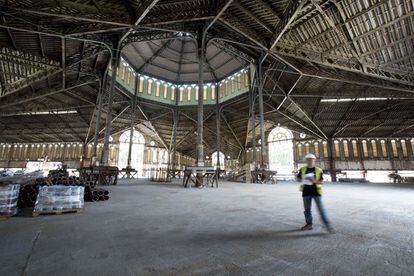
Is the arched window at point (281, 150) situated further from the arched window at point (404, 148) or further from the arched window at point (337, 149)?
the arched window at point (404, 148)

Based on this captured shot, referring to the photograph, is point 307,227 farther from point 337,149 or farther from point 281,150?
point 337,149

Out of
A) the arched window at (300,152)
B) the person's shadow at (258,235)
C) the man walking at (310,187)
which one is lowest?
the person's shadow at (258,235)

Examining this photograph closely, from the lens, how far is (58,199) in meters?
4.47

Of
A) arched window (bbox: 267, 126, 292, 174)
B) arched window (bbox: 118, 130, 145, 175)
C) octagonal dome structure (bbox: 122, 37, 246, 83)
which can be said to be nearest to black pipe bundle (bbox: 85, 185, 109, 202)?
octagonal dome structure (bbox: 122, 37, 246, 83)

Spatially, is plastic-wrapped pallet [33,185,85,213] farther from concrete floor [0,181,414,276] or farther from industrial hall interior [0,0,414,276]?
concrete floor [0,181,414,276]

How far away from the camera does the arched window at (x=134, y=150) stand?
36531 mm

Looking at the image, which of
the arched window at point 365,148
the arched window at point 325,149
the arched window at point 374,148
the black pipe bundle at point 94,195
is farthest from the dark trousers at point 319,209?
the arched window at point 374,148

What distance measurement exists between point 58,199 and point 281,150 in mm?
34497

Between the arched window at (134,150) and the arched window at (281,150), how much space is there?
24372mm

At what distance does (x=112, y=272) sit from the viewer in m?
1.91

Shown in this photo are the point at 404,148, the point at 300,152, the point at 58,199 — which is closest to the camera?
the point at 58,199

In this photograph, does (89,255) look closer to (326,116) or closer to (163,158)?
(326,116)

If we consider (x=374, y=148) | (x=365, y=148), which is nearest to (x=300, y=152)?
(x=365, y=148)

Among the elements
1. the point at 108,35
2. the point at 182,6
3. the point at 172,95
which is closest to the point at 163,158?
the point at 172,95
